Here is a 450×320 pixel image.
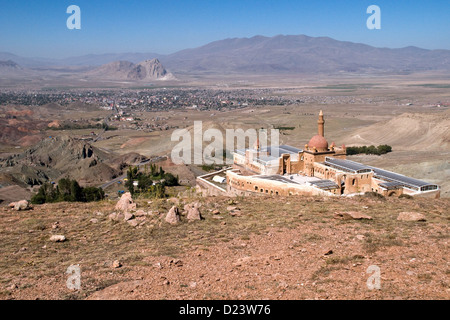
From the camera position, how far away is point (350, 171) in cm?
3044

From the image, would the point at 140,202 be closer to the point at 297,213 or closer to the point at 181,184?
the point at 297,213

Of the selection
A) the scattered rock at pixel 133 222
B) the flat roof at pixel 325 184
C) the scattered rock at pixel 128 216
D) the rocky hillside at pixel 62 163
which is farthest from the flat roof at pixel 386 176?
the rocky hillside at pixel 62 163

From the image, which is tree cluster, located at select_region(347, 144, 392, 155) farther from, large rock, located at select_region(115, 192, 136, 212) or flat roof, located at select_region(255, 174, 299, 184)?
large rock, located at select_region(115, 192, 136, 212)

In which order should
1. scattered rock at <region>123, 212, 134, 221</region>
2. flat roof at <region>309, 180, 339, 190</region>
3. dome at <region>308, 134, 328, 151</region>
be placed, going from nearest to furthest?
scattered rock at <region>123, 212, 134, 221</region> < flat roof at <region>309, 180, 339, 190</region> < dome at <region>308, 134, 328, 151</region>

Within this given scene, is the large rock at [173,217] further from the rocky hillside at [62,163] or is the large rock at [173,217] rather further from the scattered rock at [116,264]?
the rocky hillside at [62,163]

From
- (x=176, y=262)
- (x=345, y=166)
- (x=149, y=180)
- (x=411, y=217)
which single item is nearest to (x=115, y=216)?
(x=176, y=262)

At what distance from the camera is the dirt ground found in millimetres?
9438

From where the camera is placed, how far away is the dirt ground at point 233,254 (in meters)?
9.44

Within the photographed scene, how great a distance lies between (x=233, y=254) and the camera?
11828mm

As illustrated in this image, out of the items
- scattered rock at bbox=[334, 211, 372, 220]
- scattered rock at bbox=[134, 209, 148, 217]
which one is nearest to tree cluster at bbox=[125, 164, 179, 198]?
scattered rock at bbox=[134, 209, 148, 217]

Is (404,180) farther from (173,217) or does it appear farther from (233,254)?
(233,254)

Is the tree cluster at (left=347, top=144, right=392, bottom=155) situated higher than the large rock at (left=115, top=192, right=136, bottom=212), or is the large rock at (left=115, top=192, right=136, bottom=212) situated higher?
the large rock at (left=115, top=192, right=136, bottom=212)
